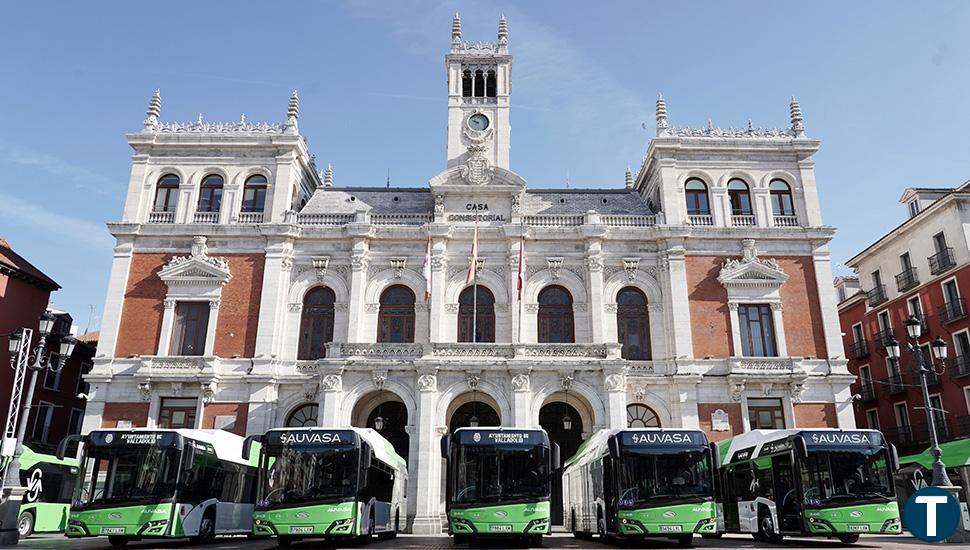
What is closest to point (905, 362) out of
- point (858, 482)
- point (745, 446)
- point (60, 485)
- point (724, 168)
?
point (724, 168)

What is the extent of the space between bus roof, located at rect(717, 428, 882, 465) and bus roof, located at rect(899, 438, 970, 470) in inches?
342

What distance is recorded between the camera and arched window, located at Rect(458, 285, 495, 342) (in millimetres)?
32356

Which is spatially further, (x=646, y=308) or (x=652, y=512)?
(x=646, y=308)

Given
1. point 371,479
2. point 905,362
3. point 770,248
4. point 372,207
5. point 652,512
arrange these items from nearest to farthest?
1. point 652,512
2. point 371,479
3. point 770,248
4. point 372,207
5. point 905,362

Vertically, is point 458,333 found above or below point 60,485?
above

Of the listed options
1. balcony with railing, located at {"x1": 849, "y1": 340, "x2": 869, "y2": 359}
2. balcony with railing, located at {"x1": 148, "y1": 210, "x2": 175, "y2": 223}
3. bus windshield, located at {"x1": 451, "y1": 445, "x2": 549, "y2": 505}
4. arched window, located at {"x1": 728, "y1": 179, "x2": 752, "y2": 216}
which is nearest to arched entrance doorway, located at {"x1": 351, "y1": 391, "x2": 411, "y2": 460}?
bus windshield, located at {"x1": 451, "y1": 445, "x2": 549, "y2": 505}

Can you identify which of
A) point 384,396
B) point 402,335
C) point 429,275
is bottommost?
point 384,396

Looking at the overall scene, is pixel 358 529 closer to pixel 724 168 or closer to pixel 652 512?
pixel 652 512

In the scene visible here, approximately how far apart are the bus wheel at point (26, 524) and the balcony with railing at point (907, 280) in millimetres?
42601

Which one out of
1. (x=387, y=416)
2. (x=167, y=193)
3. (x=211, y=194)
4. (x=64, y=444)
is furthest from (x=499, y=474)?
(x=167, y=193)

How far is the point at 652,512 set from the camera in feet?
56.1

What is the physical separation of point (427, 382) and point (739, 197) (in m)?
18.5

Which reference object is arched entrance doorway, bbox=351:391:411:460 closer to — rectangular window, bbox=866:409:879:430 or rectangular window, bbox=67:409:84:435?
rectangular window, bbox=67:409:84:435

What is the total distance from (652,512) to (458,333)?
16.5 m
